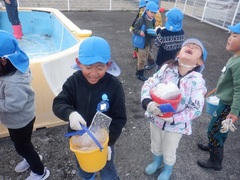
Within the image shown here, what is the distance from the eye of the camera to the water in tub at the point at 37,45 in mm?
6344

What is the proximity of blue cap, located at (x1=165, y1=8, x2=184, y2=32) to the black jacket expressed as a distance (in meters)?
2.28

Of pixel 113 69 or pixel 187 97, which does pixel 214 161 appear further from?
pixel 113 69

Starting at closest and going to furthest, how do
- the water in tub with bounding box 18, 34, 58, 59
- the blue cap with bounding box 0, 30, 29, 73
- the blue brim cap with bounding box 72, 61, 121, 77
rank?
the blue brim cap with bounding box 72, 61, 121, 77, the blue cap with bounding box 0, 30, 29, 73, the water in tub with bounding box 18, 34, 58, 59

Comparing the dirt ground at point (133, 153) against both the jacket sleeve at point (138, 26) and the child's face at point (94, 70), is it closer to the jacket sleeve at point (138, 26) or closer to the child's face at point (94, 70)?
the jacket sleeve at point (138, 26)

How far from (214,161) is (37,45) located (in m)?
6.13

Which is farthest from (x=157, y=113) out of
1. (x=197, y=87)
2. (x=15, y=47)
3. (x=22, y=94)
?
(x=15, y=47)

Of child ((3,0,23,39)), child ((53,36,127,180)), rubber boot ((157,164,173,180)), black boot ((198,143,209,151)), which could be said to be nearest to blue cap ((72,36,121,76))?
child ((53,36,127,180))

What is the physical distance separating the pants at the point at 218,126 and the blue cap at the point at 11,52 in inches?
78.3

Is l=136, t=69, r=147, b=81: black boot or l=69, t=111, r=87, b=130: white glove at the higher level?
l=69, t=111, r=87, b=130: white glove

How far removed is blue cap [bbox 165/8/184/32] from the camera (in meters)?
3.40

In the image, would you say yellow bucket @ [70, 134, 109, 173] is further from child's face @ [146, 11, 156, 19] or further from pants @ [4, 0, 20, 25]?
pants @ [4, 0, 20, 25]

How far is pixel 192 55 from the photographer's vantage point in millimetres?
1823

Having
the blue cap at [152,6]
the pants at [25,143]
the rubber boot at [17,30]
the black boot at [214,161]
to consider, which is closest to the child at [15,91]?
the pants at [25,143]

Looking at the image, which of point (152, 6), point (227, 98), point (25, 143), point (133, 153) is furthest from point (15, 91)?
point (152, 6)
